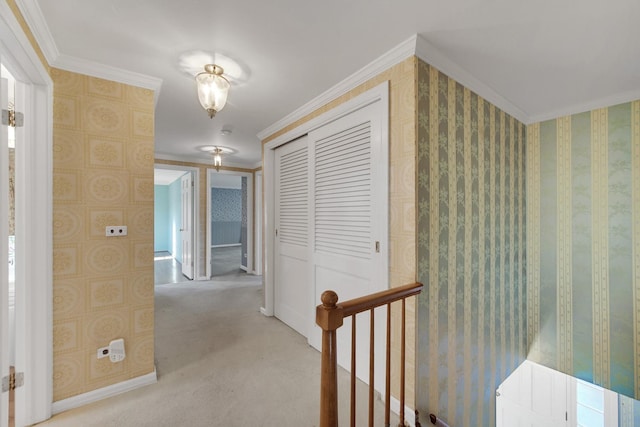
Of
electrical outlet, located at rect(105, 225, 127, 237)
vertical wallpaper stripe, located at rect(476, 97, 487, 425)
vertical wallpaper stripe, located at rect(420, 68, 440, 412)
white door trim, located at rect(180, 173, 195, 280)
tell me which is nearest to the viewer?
vertical wallpaper stripe, located at rect(420, 68, 440, 412)

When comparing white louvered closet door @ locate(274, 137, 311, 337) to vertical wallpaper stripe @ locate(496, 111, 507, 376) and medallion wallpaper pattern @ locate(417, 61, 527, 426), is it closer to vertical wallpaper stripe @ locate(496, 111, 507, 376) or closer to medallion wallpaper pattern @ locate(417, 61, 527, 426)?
medallion wallpaper pattern @ locate(417, 61, 527, 426)

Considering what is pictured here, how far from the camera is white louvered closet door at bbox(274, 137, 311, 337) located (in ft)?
8.94

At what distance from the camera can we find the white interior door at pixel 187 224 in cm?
502

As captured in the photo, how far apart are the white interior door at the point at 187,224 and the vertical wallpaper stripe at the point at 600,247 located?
5.58 m

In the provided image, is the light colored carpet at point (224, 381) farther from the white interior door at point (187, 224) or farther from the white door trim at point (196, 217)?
the white interior door at point (187, 224)

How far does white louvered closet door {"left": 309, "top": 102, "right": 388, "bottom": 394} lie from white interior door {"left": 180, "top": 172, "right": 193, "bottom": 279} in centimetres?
344

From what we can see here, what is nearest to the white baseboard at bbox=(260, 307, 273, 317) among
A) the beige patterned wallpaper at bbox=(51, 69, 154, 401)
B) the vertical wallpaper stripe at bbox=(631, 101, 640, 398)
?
the beige patterned wallpaper at bbox=(51, 69, 154, 401)

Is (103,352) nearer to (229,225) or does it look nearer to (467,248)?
(467,248)

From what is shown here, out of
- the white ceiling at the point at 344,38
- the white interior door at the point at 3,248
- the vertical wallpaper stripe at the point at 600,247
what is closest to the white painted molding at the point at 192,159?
the white ceiling at the point at 344,38

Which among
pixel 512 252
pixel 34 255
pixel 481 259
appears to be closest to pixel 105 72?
pixel 34 255

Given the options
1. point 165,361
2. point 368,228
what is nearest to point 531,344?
point 368,228

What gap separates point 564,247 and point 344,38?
2.86 metres

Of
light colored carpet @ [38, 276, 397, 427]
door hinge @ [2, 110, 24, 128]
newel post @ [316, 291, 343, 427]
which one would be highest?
door hinge @ [2, 110, 24, 128]

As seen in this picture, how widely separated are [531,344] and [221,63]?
395cm
